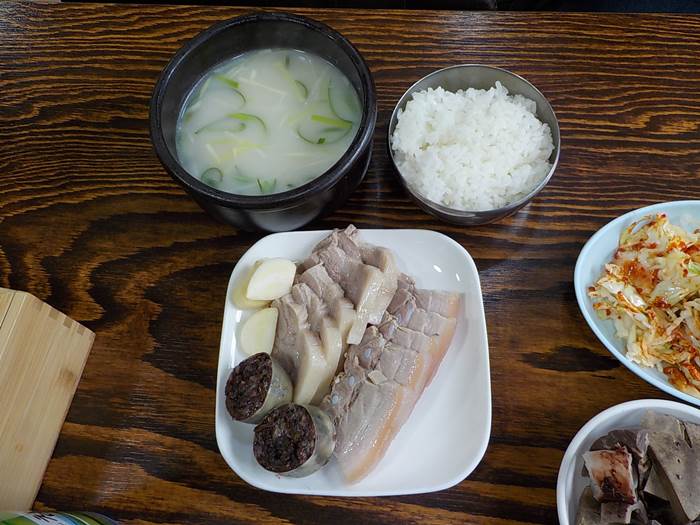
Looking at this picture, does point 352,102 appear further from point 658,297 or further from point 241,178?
point 658,297

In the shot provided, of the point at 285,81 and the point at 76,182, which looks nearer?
the point at 285,81

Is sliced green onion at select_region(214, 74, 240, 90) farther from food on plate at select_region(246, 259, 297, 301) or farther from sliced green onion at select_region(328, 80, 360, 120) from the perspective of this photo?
food on plate at select_region(246, 259, 297, 301)

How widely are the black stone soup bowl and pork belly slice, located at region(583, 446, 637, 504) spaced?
87cm

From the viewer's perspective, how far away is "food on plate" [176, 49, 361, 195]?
Result: 1.75 metres

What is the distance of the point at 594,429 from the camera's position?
1435 millimetres

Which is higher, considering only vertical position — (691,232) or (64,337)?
(691,232)

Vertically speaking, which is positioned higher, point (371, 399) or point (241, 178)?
point (241, 178)

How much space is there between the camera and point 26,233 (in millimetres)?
1921

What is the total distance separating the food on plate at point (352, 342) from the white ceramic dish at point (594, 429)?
37cm

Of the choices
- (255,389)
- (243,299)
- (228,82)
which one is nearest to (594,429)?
(255,389)

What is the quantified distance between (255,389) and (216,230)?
0.59m

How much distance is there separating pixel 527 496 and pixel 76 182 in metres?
1.61

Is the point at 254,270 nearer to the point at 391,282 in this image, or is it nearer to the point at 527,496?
the point at 391,282

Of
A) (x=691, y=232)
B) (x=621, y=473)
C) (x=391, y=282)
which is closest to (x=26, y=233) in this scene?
(x=391, y=282)
